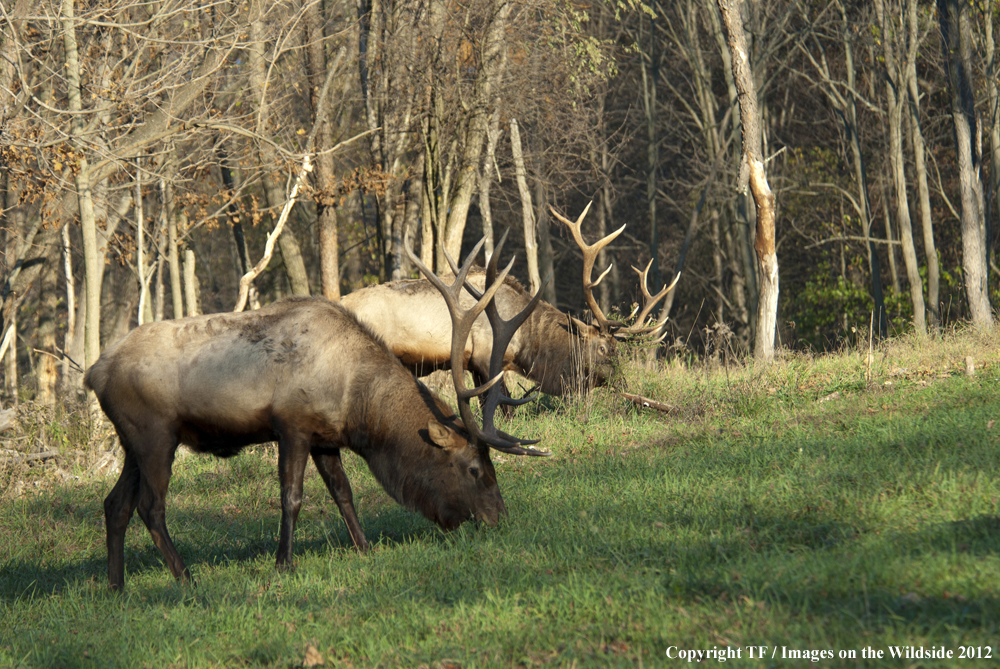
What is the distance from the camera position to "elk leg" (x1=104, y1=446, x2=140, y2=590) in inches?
236

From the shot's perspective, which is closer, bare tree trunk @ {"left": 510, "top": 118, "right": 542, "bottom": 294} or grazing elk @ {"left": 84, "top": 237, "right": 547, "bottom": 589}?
grazing elk @ {"left": 84, "top": 237, "right": 547, "bottom": 589}

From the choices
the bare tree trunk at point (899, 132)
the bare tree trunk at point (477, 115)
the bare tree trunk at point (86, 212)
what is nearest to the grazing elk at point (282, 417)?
the bare tree trunk at point (86, 212)

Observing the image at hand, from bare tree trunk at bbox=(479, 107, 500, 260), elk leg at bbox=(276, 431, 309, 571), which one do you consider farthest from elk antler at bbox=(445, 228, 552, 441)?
bare tree trunk at bbox=(479, 107, 500, 260)

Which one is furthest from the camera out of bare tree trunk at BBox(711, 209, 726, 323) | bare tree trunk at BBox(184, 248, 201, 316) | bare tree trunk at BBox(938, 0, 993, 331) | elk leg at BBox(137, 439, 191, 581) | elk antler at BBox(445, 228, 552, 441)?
bare tree trunk at BBox(711, 209, 726, 323)

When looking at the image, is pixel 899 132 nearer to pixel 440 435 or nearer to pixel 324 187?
pixel 324 187

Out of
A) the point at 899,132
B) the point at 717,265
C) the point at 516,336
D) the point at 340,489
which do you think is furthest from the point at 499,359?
the point at 717,265

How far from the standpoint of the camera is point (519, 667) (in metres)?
3.81

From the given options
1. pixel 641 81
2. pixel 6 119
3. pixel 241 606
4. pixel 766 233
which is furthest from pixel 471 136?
pixel 641 81

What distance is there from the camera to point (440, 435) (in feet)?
20.4

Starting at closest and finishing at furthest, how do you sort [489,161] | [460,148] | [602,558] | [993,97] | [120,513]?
1. [602,558]
2. [120,513]
3. [460,148]
4. [489,161]
5. [993,97]

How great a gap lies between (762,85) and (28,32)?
16877 mm

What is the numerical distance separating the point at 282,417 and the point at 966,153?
1358 cm

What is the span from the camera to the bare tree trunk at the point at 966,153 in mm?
15164

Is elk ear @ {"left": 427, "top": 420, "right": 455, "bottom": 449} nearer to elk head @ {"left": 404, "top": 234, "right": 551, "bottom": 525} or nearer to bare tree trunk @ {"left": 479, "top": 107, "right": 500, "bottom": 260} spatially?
elk head @ {"left": 404, "top": 234, "right": 551, "bottom": 525}
